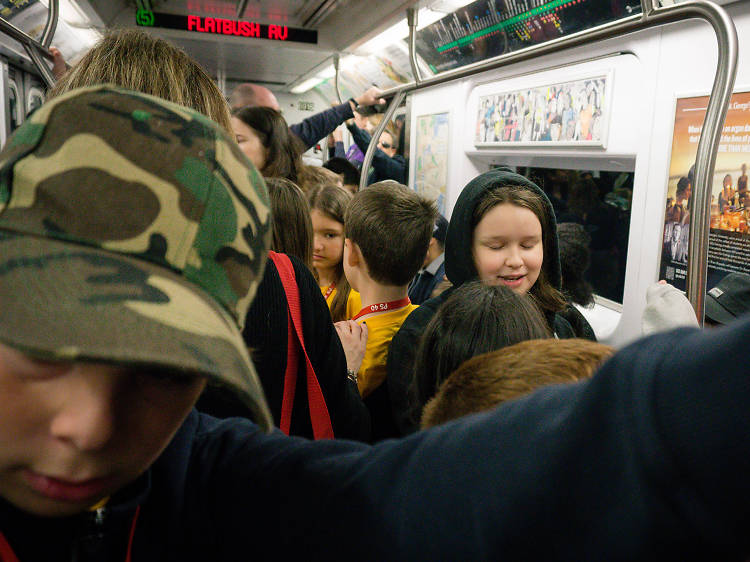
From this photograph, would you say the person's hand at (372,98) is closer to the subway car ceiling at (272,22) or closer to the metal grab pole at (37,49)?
the subway car ceiling at (272,22)

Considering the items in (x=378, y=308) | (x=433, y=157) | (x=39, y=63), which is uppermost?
(x=39, y=63)

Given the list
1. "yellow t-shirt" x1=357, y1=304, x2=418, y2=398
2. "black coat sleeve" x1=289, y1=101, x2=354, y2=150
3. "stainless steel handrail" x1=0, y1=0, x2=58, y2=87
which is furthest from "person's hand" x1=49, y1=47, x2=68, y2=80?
"yellow t-shirt" x1=357, y1=304, x2=418, y2=398

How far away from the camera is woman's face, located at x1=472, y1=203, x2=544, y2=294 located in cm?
196

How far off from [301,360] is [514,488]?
2.90 feet

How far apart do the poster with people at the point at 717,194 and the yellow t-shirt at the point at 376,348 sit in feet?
3.57

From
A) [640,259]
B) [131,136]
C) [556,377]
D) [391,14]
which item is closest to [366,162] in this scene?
[391,14]

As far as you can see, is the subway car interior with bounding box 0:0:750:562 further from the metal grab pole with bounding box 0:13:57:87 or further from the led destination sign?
the led destination sign

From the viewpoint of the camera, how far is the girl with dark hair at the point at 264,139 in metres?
2.40

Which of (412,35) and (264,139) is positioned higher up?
(412,35)

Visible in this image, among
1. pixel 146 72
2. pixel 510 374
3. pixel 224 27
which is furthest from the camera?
pixel 224 27

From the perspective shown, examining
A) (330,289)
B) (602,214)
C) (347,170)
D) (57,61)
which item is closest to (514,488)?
(330,289)

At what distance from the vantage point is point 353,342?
1855mm

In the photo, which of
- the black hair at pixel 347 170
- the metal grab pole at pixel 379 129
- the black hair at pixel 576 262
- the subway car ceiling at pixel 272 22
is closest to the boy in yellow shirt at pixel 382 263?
the black hair at pixel 576 262

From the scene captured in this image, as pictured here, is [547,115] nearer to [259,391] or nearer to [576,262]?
[576,262]
